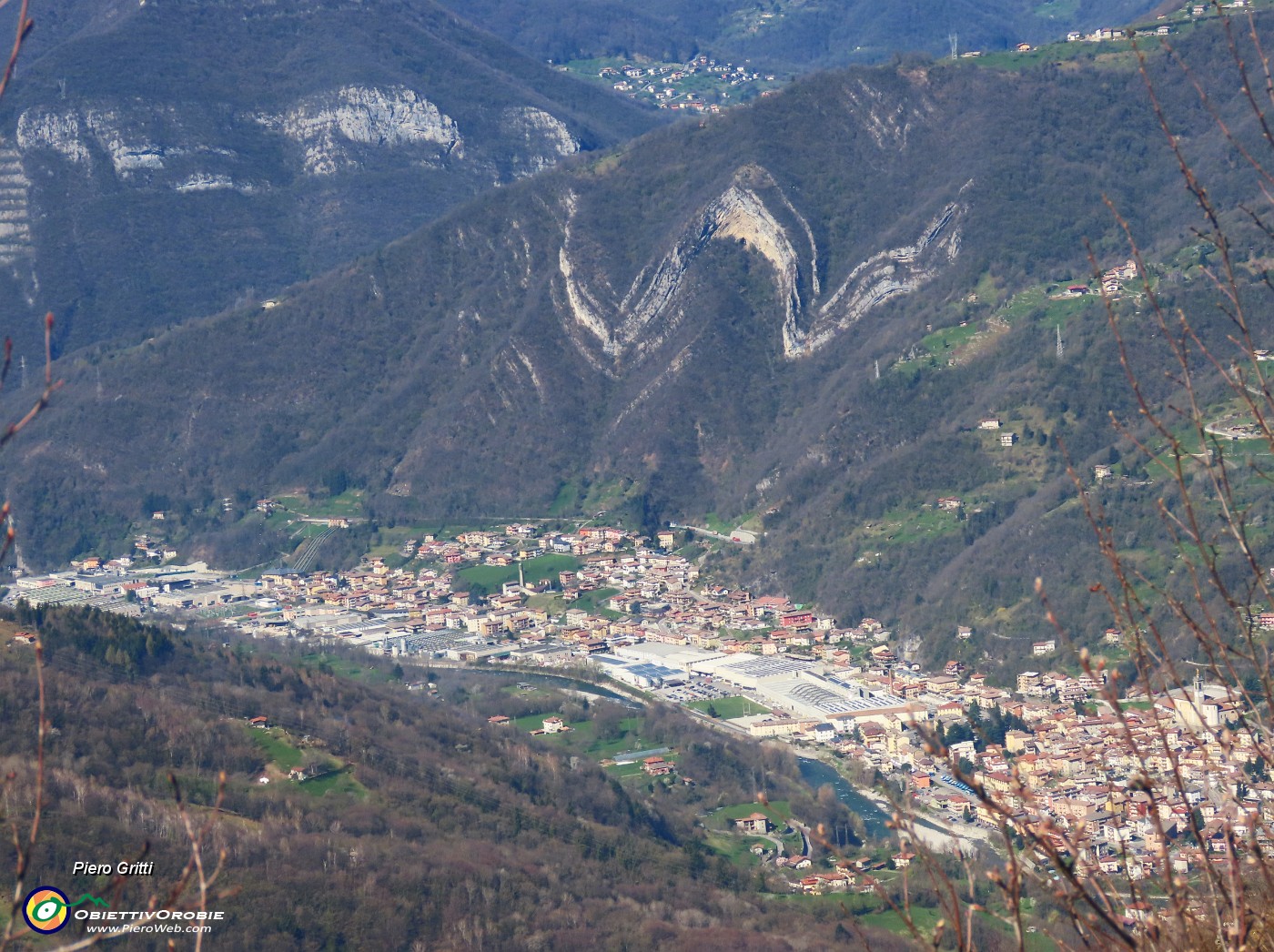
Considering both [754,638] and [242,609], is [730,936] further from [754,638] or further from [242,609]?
[242,609]

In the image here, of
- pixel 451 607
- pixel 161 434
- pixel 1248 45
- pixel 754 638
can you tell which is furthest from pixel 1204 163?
pixel 161 434

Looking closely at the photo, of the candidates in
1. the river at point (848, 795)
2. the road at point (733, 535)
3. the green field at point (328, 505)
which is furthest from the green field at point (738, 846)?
the green field at point (328, 505)

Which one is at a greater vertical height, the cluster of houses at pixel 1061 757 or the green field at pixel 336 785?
the cluster of houses at pixel 1061 757

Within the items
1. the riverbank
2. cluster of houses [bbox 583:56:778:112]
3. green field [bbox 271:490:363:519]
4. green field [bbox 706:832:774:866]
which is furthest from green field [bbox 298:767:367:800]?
cluster of houses [bbox 583:56:778:112]

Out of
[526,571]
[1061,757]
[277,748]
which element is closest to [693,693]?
[1061,757]

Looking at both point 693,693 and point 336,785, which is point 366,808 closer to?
point 336,785

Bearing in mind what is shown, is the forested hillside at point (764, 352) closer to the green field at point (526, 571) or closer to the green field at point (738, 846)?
the green field at point (526, 571)
